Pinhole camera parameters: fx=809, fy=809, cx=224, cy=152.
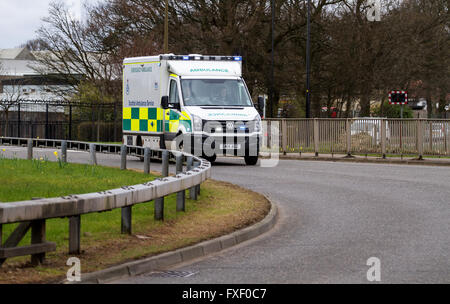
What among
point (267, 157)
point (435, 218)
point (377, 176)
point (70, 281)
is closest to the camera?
point (70, 281)

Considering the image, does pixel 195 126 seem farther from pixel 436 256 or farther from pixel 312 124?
pixel 436 256

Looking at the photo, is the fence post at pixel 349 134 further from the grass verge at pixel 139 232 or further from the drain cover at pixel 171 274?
the drain cover at pixel 171 274

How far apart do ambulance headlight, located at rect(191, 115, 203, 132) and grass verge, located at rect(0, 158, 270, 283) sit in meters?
8.11

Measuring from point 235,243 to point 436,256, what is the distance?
7.65 feet

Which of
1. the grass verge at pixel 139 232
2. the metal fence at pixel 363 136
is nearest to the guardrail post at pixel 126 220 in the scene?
the grass verge at pixel 139 232

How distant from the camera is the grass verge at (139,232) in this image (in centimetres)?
727

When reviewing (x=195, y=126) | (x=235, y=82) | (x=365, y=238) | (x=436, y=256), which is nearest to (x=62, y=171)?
(x=195, y=126)

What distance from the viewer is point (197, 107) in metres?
22.1

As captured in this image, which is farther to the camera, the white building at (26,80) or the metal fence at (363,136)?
the white building at (26,80)

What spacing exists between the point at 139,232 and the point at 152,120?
46.7 feet

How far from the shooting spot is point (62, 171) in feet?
56.9

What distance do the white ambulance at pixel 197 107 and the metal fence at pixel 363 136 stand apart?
17.9ft

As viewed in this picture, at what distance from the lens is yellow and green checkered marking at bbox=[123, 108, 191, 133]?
22188 millimetres

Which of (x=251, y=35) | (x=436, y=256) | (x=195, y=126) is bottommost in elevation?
(x=436, y=256)
